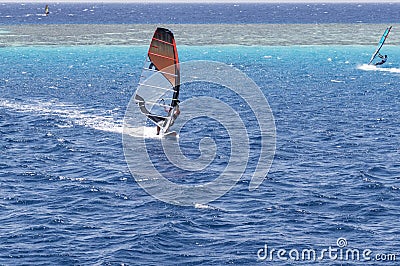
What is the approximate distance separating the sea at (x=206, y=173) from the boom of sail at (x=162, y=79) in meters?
2.40

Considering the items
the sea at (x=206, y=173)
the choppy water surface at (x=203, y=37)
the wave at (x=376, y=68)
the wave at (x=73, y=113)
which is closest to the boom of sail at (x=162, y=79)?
the sea at (x=206, y=173)

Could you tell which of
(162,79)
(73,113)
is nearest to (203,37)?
(73,113)

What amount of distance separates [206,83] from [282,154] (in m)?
47.0

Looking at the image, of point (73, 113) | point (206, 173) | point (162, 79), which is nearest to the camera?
point (206, 173)

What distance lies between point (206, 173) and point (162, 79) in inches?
636

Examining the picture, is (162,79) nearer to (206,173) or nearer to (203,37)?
(206,173)

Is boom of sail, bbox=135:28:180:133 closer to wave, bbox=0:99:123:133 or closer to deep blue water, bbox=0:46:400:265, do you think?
deep blue water, bbox=0:46:400:265

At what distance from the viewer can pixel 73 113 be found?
76250 mm

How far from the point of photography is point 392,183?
4969 cm

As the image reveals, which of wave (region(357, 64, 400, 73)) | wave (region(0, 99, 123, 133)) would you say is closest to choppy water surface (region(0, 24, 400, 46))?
wave (region(357, 64, 400, 73))

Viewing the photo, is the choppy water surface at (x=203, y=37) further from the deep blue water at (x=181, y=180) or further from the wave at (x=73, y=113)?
the wave at (x=73, y=113)

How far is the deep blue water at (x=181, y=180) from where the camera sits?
38.5 meters

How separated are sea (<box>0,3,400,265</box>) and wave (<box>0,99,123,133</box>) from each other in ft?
0.71

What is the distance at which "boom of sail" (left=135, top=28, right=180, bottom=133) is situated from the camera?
64.5 metres
